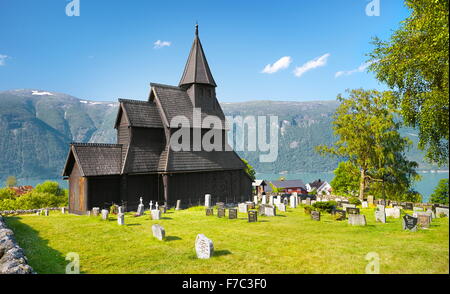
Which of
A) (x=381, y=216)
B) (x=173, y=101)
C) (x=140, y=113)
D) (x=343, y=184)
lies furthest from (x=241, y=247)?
(x=343, y=184)

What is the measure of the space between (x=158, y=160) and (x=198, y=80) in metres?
10.1

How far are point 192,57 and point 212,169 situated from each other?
43.0 ft

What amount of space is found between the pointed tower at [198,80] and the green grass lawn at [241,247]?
642 inches

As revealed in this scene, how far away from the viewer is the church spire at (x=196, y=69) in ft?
106

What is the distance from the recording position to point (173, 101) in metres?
30.3

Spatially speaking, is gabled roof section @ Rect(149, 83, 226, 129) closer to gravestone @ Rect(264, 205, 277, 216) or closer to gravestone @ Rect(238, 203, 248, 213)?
gravestone @ Rect(238, 203, 248, 213)

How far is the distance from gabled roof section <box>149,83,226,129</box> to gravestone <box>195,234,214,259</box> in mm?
18203

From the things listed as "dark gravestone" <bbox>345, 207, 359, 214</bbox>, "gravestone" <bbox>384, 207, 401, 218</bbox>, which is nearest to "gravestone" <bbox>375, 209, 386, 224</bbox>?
"dark gravestone" <bbox>345, 207, 359, 214</bbox>

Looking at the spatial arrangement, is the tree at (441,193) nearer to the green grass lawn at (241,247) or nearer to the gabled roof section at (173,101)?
the green grass lawn at (241,247)

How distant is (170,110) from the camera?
2927 centimetres

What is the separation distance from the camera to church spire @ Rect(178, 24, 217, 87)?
32.2 m

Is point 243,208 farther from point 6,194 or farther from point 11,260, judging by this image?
point 6,194
